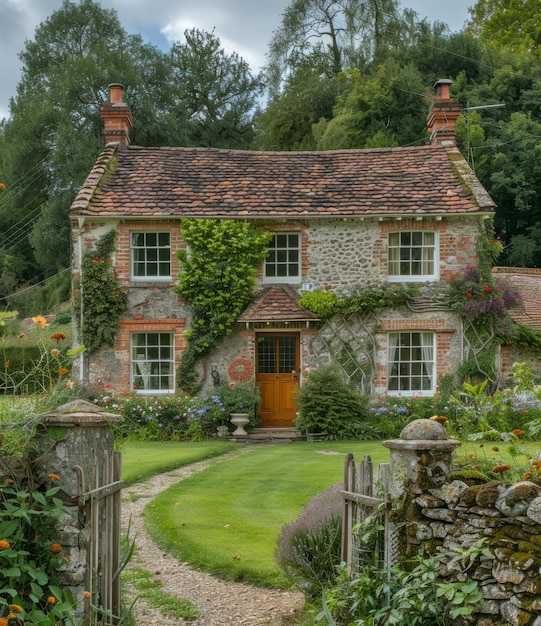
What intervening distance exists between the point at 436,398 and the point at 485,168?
17.3 m

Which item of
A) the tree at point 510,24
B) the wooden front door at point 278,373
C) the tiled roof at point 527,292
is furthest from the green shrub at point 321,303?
the tree at point 510,24

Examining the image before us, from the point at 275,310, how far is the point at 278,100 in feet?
86.8

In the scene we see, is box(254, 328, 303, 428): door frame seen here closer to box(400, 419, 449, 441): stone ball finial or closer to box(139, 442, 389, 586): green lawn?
box(139, 442, 389, 586): green lawn

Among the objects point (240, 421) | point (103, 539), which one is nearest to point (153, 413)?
point (240, 421)

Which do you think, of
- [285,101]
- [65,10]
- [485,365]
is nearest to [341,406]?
[485,365]

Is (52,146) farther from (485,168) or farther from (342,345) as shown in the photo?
(342,345)

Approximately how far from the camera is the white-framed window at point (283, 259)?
20094mm

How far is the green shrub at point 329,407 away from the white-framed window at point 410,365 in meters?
1.34

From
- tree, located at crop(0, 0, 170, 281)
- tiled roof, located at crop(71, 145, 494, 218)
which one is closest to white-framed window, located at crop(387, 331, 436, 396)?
tiled roof, located at crop(71, 145, 494, 218)

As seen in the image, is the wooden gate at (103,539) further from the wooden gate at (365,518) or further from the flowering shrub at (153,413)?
the flowering shrub at (153,413)

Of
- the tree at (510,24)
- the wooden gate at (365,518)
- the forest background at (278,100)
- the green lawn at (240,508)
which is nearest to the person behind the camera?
the wooden gate at (365,518)

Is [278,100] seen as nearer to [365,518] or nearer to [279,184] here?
[279,184]

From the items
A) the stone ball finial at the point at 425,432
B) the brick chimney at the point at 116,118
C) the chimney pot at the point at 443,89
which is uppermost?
the chimney pot at the point at 443,89

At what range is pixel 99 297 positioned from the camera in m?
19.3
